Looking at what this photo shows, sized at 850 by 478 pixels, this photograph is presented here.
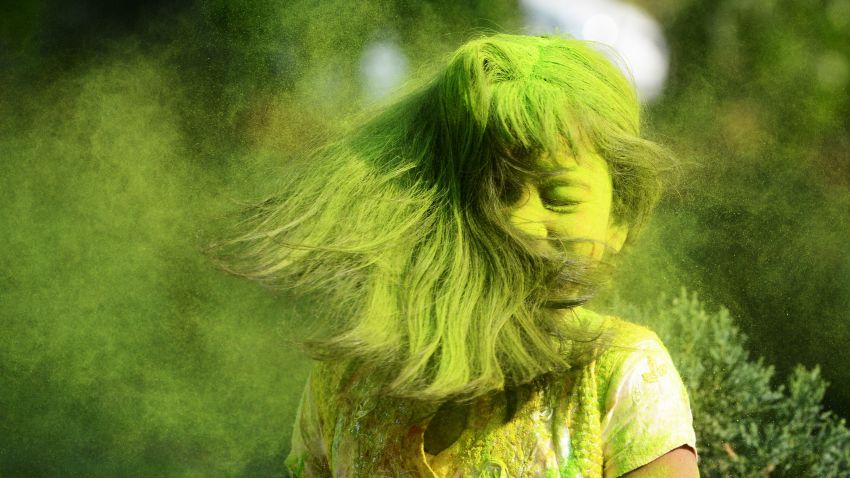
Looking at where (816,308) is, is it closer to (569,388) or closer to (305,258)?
(569,388)

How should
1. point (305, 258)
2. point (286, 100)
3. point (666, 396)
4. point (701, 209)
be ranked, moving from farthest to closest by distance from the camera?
point (286, 100)
point (701, 209)
point (305, 258)
point (666, 396)

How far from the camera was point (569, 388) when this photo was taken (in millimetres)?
1036

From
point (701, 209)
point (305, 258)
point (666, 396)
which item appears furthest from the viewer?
point (701, 209)

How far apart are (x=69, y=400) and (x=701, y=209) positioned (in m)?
1.38

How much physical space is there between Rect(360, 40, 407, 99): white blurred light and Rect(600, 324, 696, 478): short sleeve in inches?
41.5

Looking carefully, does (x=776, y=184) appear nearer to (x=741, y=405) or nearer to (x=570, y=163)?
(x=741, y=405)

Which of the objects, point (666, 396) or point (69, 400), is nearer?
point (666, 396)

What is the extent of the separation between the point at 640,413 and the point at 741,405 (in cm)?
105

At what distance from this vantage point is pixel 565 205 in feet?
3.53

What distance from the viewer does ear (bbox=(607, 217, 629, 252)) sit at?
1.17 meters

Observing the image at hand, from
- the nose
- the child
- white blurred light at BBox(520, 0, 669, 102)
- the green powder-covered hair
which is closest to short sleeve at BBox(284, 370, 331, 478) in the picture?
the child

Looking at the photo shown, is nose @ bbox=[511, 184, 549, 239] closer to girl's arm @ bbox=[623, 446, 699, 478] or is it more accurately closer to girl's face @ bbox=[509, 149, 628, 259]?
girl's face @ bbox=[509, 149, 628, 259]

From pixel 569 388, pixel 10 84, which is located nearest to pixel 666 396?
pixel 569 388

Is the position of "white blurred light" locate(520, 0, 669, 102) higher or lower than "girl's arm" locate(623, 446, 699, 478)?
higher
